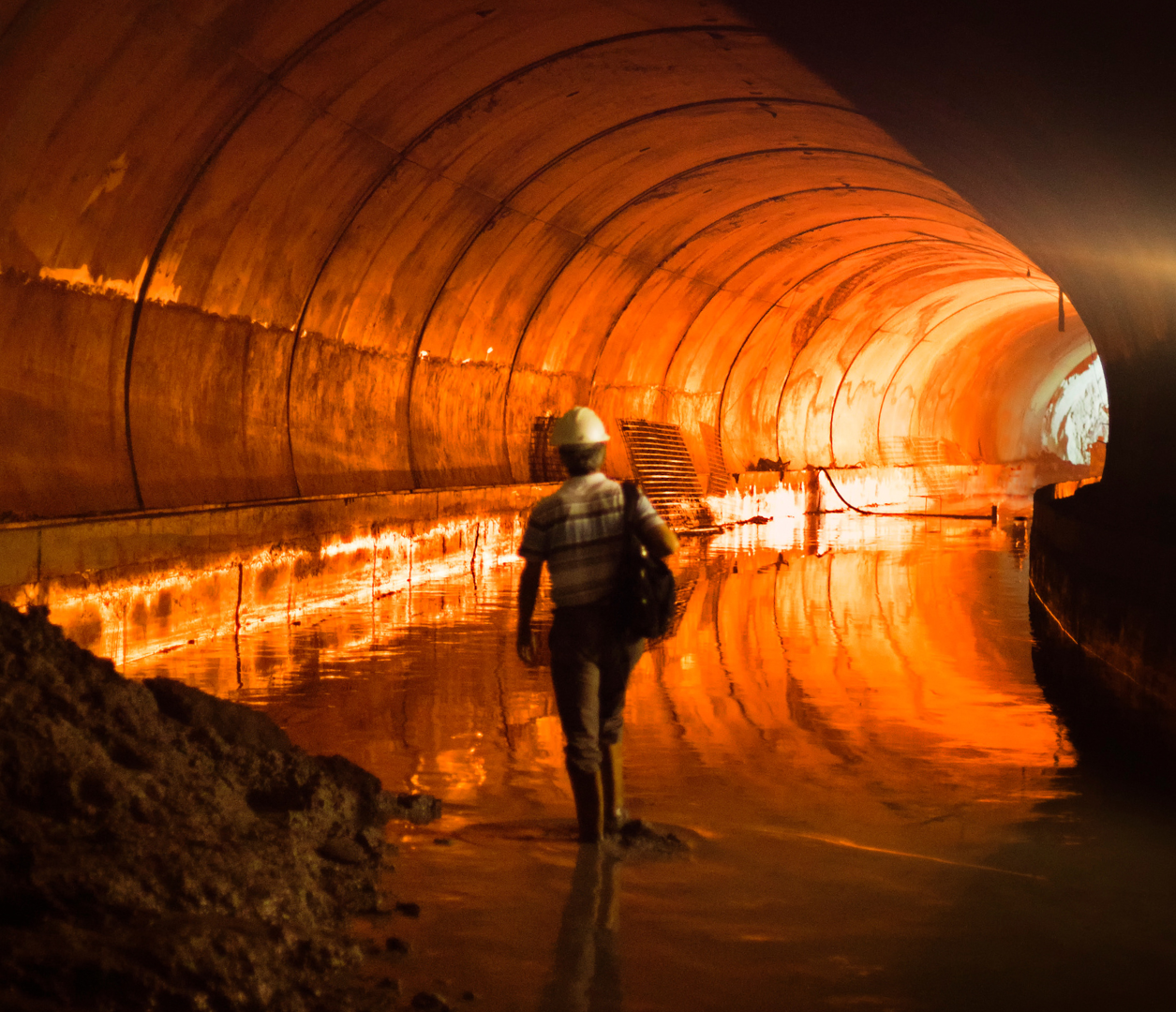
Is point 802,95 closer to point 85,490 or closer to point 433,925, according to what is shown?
point 85,490

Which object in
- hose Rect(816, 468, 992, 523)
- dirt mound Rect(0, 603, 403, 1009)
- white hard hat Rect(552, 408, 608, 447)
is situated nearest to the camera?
dirt mound Rect(0, 603, 403, 1009)

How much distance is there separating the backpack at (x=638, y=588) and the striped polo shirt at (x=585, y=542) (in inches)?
1.2

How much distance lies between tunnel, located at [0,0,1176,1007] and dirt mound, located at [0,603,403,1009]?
2624mm

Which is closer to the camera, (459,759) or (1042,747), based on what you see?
(459,759)

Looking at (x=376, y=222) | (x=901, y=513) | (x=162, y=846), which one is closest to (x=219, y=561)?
(x=376, y=222)

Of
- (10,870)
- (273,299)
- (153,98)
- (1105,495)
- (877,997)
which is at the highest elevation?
(153,98)

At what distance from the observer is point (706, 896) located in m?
4.23

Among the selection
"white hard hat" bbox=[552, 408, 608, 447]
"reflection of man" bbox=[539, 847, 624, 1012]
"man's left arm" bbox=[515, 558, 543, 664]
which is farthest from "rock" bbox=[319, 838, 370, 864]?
"white hard hat" bbox=[552, 408, 608, 447]

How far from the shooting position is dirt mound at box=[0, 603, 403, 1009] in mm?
3266

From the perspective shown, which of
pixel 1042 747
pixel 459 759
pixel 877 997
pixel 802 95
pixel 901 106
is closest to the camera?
pixel 877 997

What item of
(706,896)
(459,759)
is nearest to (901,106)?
(459,759)

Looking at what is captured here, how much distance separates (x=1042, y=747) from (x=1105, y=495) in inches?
233

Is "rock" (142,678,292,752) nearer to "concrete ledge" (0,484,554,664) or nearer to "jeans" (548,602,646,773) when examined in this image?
"jeans" (548,602,646,773)

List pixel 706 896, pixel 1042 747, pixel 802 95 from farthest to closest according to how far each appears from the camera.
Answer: pixel 802 95 < pixel 1042 747 < pixel 706 896
